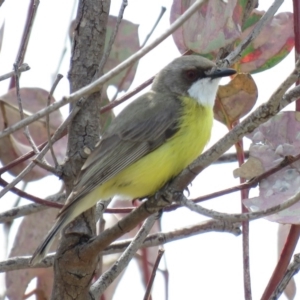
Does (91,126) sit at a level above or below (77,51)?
below

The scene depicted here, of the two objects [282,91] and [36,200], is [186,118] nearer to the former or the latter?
[36,200]

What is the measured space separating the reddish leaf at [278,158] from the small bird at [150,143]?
0.79 metres

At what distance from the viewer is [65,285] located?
3420 mm

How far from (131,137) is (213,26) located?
104 cm

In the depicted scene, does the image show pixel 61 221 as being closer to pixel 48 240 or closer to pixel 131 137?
pixel 48 240

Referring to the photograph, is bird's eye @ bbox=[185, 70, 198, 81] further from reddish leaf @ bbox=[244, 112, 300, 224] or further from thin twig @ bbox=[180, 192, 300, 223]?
thin twig @ bbox=[180, 192, 300, 223]

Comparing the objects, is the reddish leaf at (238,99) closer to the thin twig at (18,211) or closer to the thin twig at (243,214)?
the thin twig at (243,214)

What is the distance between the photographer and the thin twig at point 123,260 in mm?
3391

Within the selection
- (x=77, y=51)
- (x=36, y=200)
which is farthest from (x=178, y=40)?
(x=36, y=200)

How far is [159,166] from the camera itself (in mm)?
4098

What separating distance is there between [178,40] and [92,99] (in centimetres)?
56

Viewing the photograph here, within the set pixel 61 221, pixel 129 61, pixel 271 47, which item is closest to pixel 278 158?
pixel 271 47

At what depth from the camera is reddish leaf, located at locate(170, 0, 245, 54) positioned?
11.7 ft

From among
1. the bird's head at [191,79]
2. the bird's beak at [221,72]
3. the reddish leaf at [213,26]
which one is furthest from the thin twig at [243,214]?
the bird's head at [191,79]
